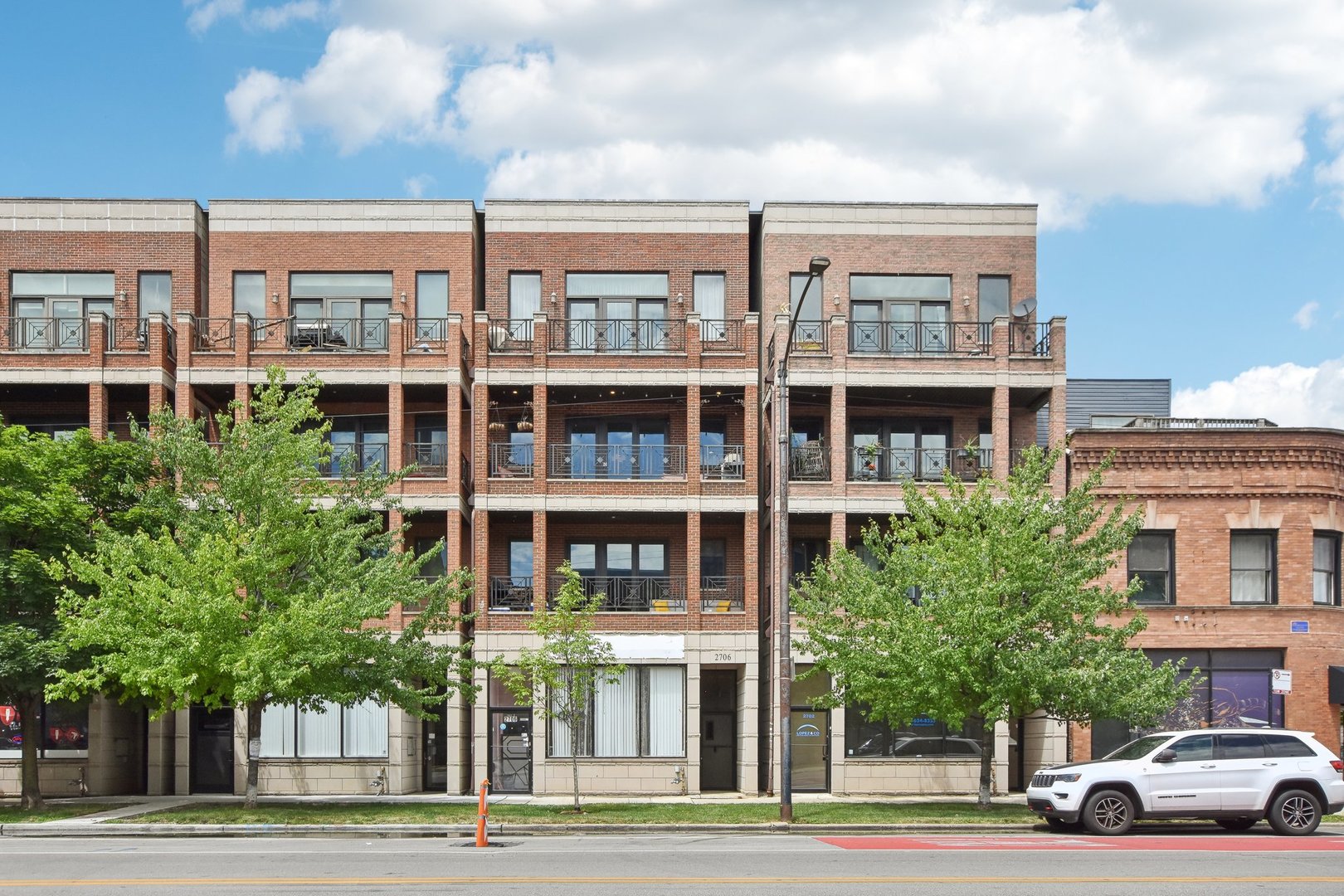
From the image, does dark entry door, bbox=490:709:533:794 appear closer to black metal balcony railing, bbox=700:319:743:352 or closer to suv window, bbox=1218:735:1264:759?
black metal balcony railing, bbox=700:319:743:352

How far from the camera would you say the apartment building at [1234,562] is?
1334 inches

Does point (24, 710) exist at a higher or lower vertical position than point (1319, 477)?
lower

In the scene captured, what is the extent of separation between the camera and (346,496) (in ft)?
97.4

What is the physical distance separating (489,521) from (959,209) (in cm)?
1459

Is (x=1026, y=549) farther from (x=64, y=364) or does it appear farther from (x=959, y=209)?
(x=64, y=364)

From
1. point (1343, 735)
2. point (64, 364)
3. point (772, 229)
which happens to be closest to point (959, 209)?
point (772, 229)

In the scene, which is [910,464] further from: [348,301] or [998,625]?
[348,301]

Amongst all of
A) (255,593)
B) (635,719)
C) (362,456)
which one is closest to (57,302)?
(362,456)

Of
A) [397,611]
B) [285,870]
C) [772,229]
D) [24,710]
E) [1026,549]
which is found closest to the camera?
[285,870]

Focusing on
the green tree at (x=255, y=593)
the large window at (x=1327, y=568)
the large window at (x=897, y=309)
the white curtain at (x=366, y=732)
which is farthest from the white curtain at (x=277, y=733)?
A: the large window at (x=1327, y=568)

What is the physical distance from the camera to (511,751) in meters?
33.8

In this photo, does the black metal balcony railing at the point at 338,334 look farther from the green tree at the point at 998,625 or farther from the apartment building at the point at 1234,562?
the apartment building at the point at 1234,562

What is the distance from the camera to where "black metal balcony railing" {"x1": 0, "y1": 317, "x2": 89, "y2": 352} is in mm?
34487

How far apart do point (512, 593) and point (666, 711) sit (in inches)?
193
